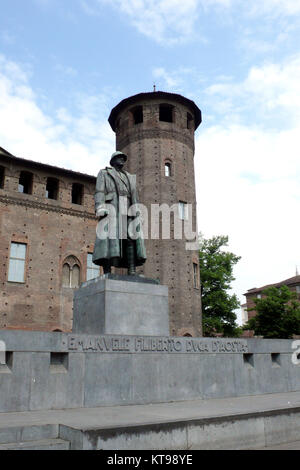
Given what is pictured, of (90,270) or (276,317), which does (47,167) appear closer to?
(90,270)

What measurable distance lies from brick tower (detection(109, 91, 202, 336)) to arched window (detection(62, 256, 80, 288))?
361 cm

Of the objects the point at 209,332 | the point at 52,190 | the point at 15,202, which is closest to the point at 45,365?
the point at 15,202

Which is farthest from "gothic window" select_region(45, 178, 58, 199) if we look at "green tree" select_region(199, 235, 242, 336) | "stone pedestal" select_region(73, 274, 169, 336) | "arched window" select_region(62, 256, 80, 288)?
"stone pedestal" select_region(73, 274, 169, 336)

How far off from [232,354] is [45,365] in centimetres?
339

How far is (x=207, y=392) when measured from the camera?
6953 millimetres

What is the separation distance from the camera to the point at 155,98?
1038 inches

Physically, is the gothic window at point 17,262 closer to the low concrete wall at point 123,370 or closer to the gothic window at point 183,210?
the gothic window at point 183,210

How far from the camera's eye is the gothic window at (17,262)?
2150cm

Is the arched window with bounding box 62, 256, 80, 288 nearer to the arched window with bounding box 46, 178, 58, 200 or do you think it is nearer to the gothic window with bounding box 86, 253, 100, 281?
the gothic window with bounding box 86, 253, 100, 281

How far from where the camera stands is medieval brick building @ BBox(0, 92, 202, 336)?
21.8 meters

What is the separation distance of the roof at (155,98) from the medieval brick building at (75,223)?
7 cm

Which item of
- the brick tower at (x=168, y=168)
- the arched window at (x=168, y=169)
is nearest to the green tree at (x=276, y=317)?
the brick tower at (x=168, y=168)

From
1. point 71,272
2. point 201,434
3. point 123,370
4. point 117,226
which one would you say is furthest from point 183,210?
point 201,434
